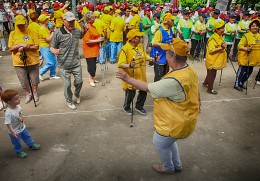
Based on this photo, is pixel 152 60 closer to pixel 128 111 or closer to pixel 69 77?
pixel 128 111

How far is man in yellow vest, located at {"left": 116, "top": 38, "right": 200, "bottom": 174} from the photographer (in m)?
3.09

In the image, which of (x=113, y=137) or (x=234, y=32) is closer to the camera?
(x=113, y=137)

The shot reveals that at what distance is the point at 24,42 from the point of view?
6016mm

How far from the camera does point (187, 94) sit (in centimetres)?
317

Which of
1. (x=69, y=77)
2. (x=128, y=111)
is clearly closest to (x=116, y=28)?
(x=69, y=77)

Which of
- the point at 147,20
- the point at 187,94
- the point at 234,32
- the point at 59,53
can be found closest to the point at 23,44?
the point at 59,53

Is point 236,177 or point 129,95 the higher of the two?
point 129,95

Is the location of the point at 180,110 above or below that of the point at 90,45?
below

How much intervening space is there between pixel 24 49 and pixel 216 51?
5102 millimetres

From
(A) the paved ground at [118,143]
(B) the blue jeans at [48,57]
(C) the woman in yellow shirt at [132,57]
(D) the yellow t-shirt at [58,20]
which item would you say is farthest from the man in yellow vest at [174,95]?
(D) the yellow t-shirt at [58,20]

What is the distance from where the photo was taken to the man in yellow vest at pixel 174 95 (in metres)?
3.09

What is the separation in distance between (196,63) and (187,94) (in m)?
8.13

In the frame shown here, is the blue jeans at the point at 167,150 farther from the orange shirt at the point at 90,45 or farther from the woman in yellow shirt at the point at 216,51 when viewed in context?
the orange shirt at the point at 90,45

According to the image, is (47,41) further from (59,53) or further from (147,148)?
(147,148)
